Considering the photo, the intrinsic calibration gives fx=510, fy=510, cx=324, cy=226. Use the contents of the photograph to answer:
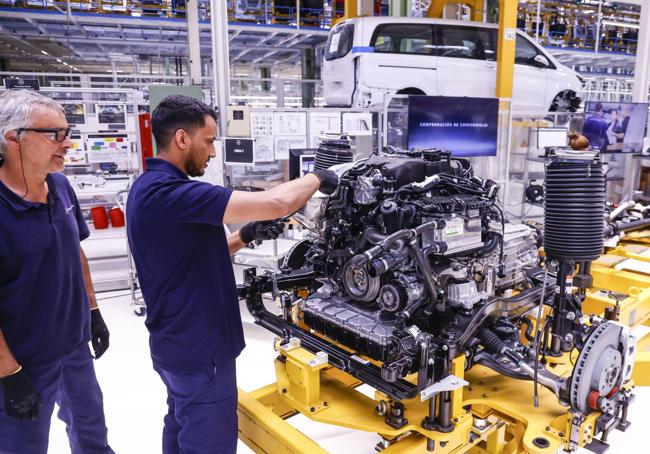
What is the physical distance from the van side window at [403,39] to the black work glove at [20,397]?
22.9 ft

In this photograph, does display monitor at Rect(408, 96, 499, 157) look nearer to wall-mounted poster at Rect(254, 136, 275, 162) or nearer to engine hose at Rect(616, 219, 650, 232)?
wall-mounted poster at Rect(254, 136, 275, 162)

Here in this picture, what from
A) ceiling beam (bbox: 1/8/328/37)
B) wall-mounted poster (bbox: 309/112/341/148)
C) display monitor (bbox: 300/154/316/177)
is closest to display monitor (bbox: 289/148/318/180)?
display monitor (bbox: 300/154/316/177)

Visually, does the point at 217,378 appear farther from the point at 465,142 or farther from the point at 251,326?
the point at 465,142

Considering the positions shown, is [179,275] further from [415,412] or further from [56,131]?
[415,412]

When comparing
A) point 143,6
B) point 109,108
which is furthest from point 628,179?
point 109,108

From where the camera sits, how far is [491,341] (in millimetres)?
2182

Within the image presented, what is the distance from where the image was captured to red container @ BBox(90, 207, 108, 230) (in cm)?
641

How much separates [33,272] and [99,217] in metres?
4.76

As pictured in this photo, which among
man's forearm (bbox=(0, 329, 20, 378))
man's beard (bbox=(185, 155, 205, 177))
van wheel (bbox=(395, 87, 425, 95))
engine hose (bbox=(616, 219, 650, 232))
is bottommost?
man's forearm (bbox=(0, 329, 20, 378))

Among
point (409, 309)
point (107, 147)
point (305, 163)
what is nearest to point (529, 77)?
point (305, 163)

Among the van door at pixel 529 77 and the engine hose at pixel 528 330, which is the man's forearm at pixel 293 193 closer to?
the engine hose at pixel 528 330

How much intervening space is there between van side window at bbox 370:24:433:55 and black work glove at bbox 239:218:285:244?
6.15m

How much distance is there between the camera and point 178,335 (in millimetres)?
1897

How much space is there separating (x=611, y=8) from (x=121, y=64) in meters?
17.8
